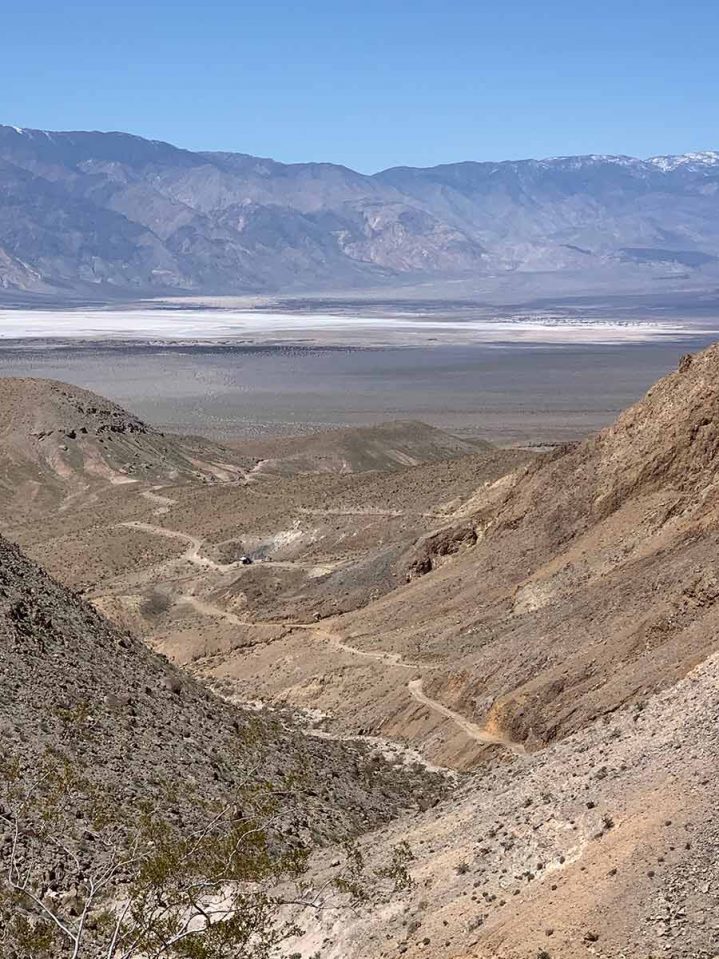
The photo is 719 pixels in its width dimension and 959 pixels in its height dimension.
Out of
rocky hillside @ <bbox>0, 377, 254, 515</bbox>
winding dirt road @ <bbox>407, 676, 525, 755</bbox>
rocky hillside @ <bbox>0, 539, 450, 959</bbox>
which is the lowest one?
rocky hillside @ <bbox>0, 377, 254, 515</bbox>

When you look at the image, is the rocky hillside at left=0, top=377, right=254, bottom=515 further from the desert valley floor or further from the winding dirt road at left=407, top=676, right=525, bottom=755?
the winding dirt road at left=407, top=676, right=525, bottom=755

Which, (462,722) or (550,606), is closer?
(462,722)

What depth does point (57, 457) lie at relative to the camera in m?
85.2

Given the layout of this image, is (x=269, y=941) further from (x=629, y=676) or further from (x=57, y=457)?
(x=57, y=457)

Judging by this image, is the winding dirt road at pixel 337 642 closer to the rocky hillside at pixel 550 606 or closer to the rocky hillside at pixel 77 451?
the rocky hillside at pixel 550 606

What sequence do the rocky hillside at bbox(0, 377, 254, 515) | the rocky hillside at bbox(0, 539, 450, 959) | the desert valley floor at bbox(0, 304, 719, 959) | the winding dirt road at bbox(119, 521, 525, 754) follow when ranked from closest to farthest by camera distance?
the desert valley floor at bbox(0, 304, 719, 959) → the rocky hillside at bbox(0, 539, 450, 959) → the winding dirt road at bbox(119, 521, 525, 754) → the rocky hillside at bbox(0, 377, 254, 515)

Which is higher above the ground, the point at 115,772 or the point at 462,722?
the point at 115,772

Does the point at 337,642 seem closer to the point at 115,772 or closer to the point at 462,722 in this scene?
the point at 462,722

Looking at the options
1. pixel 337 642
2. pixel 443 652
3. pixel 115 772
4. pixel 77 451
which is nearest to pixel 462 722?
pixel 443 652

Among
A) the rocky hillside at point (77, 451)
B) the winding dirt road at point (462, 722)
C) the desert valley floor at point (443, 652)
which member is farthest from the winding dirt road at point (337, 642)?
the rocky hillside at point (77, 451)

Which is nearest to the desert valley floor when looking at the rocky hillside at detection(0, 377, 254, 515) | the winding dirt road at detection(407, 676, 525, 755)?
the winding dirt road at detection(407, 676, 525, 755)

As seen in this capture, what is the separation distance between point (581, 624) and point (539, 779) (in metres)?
12.2

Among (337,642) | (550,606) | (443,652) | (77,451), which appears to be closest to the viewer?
(550,606)

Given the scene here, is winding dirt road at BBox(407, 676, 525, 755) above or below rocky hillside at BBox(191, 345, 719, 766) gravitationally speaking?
below
